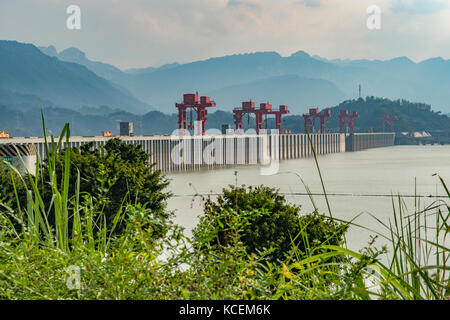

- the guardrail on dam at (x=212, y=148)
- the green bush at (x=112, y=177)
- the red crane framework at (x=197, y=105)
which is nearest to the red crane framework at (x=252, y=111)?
the guardrail on dam at (x=212, y=148)

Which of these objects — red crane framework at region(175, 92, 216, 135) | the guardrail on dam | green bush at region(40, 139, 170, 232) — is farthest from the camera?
red crane framework at region(175, 92, 216, 135)

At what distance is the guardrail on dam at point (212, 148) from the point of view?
79.8 meters

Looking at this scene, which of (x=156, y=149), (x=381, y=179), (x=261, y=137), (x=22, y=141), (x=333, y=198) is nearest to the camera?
(x=333, y=198)

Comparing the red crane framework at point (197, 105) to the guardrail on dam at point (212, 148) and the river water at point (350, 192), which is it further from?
the river water at point (350, 192)

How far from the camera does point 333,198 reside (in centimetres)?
5288

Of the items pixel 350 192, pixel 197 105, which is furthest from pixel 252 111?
pixel 350 192

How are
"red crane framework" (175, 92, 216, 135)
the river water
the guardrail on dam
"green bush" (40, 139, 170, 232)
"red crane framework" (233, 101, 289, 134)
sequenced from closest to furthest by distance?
"green bush" (40, 139, 170, 232), the river water, the guardrail on dam, "red crane framework" (175, 92, 216, 135), "red crane framework" (233, 101, 289, 134)

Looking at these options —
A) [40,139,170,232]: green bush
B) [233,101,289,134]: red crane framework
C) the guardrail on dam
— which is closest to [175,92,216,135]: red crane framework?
the guardrail on dam

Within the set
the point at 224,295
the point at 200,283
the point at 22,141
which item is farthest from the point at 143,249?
the point at 22,141

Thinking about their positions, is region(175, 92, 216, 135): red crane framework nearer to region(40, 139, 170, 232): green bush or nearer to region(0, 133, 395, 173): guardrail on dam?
region(0, 133, 395, 173): guardrail on dam

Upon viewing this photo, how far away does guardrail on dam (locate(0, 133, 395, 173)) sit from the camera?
262ft

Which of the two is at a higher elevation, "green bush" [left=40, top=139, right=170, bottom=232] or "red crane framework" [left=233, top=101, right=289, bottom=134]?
"red crane framework" [left=233, top=101, right=289, bottom=134]
